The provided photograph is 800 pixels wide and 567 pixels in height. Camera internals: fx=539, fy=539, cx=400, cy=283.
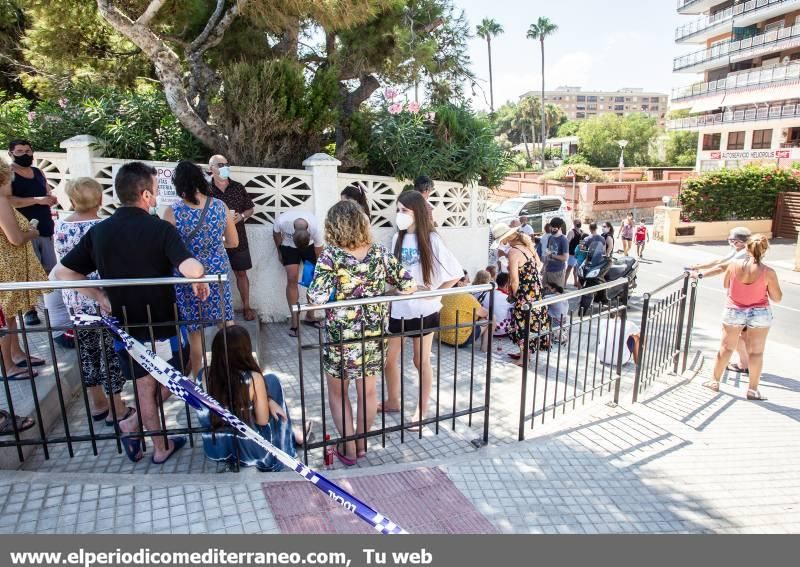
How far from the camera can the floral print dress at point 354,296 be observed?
3318 mm

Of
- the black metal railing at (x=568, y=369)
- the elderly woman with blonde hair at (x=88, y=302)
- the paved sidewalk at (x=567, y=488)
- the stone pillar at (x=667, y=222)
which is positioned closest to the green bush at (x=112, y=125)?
the elderly woman with blonde hair at (x=88, y=302)

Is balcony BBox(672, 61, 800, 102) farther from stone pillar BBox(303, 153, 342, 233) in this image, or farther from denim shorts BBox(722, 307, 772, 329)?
stone pillar BBox(303, 153, 342, 233)

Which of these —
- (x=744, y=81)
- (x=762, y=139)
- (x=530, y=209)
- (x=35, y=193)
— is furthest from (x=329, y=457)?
(x=762, y=139)

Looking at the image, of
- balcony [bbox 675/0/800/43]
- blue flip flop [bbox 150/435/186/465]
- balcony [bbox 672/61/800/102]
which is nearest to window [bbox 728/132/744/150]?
balcony [bbox 672/61/800/102]

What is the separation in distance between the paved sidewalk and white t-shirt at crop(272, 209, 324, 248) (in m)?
3.39

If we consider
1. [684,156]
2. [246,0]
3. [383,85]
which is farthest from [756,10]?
[246,0]

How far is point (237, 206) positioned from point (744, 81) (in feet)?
129

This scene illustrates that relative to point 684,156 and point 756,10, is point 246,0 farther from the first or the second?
point 684,156

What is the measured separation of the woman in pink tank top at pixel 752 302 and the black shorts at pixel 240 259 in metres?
5.10

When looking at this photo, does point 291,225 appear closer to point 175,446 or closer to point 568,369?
point 175,446

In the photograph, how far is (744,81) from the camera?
3478 centimetres

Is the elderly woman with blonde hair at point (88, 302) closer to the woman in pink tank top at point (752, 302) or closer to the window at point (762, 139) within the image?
the woman in pink tank top at point (752, 302)

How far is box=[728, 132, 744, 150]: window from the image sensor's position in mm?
37062
